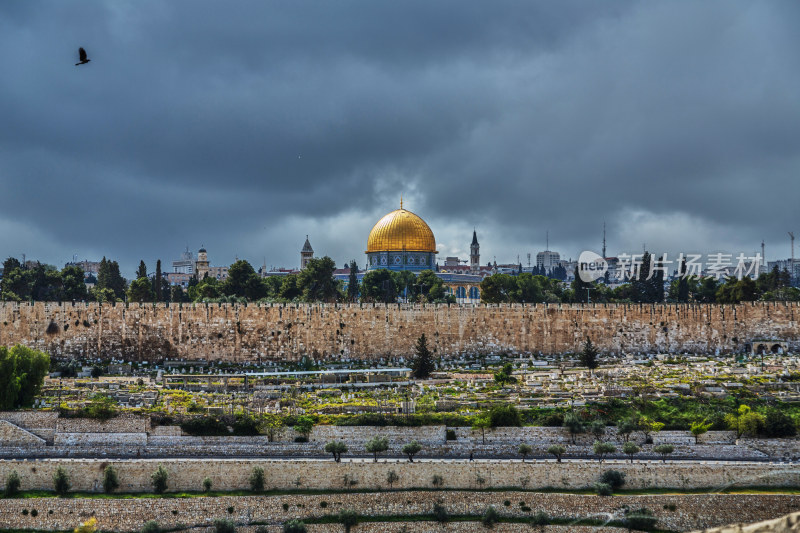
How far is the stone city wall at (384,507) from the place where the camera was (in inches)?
951

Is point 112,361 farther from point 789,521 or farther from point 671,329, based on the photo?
point 789,521

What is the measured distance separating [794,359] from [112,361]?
2868 centimetres

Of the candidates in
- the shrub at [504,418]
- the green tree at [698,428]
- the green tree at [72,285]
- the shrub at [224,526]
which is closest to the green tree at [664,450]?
the green tree at [698,428]

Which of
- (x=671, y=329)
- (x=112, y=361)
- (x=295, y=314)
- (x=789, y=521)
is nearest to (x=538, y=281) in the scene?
(x=671, y=329)

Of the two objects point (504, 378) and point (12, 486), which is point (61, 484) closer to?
point (12, 486)

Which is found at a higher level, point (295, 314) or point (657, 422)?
point (295, 314)

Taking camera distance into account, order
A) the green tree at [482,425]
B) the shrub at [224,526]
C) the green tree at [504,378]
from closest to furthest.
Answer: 1. the shrub at [224,526]
2. the green tree at [482,425]
3. the green tree at [504,378]

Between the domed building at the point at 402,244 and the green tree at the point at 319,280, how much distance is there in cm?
1545

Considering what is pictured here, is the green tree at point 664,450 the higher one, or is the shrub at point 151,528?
the green tree at point 664,450

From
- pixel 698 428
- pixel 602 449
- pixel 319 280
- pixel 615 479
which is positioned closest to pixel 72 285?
pixel 319 280

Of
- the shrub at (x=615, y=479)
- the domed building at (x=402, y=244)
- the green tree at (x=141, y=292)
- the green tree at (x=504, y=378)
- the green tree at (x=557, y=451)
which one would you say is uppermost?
the domed building at (x=402, y=244)

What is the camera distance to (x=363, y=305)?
43875 mm

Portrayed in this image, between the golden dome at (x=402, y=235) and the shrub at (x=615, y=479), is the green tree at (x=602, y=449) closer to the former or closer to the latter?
the shrub at (x=615, y=479)

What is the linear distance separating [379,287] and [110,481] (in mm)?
38700
